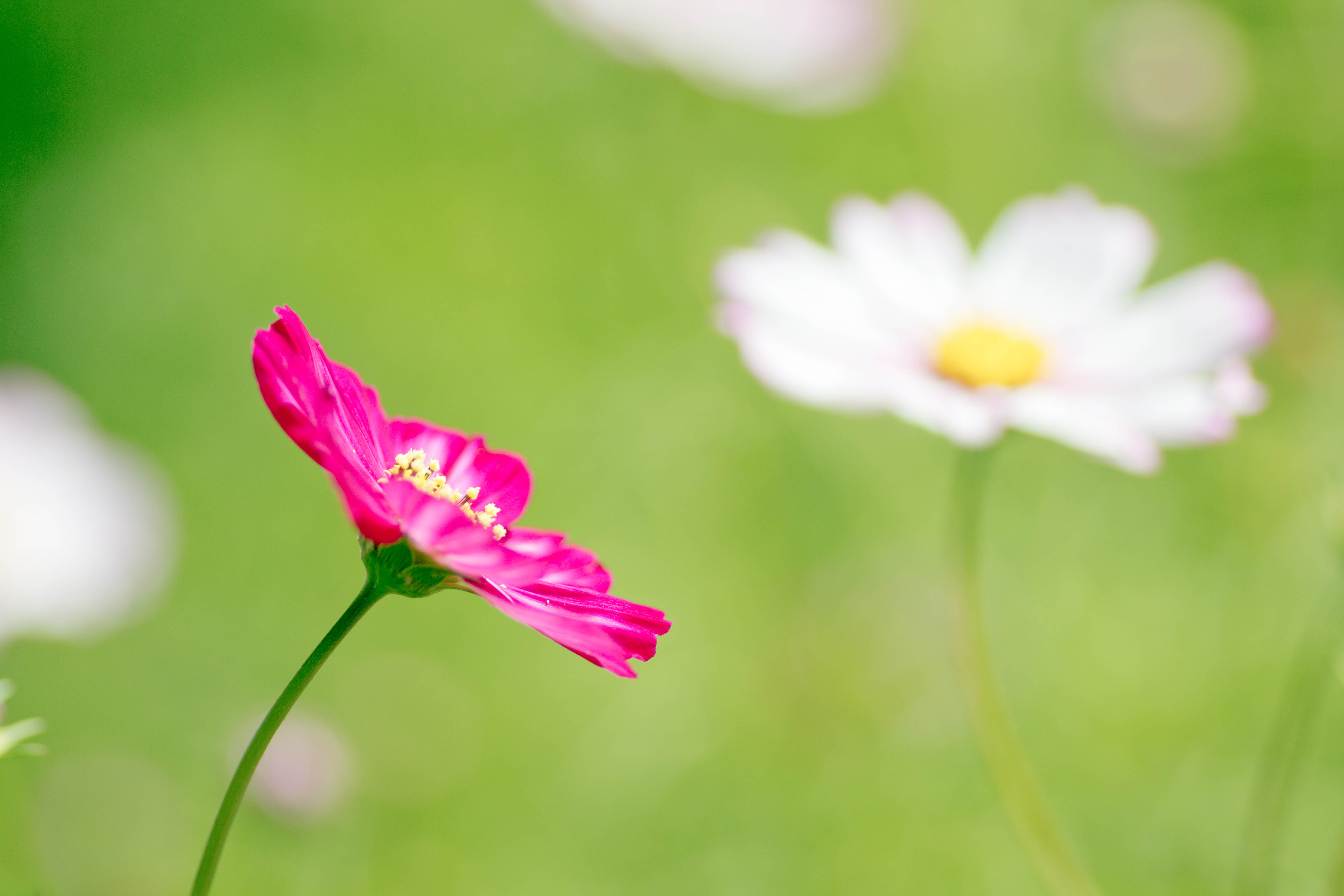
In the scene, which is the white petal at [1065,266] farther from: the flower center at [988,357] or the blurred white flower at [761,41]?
the blurred white flower at [761,41]

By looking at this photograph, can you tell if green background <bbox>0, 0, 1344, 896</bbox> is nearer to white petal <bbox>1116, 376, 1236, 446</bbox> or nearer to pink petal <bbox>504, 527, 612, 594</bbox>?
white petal <bbox>1116, 376, 1236, 446</bbox>

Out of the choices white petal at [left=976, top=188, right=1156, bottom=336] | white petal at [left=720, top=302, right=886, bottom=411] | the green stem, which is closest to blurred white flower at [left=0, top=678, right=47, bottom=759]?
the green stem

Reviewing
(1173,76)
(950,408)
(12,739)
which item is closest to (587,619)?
(12,739)

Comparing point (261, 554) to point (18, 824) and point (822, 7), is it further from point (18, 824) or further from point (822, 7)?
point (822, 7)

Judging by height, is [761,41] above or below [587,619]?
above

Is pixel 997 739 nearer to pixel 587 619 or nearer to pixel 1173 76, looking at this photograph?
pixel 587 619

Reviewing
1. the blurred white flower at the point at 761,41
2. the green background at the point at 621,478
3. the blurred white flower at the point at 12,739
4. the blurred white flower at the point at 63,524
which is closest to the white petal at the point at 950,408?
the green background at the point at 621,478

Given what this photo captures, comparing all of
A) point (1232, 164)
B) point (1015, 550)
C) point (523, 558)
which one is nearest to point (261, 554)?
point (1015, 550)
